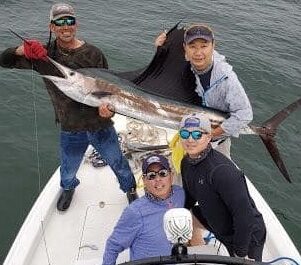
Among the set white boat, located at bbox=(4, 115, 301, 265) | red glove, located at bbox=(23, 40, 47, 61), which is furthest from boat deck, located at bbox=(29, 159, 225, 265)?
red glove, located at bbox=(23, 40, 47, 61)

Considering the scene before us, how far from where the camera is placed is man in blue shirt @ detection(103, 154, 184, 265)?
3.19 meters

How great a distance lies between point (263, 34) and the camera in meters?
12.2

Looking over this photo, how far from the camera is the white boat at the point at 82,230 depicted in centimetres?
411

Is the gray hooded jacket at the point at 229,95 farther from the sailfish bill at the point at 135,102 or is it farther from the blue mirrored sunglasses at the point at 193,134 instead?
the blue mirrored sunglasses at the point at 193,134

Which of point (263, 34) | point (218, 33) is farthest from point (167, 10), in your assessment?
point (263, 34)

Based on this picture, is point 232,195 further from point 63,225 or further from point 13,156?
point 13,156

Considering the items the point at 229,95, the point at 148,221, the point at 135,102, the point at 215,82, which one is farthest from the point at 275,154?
the point at 148,221

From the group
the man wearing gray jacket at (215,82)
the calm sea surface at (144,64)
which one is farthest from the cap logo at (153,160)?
the calm sea surface at (144,64)

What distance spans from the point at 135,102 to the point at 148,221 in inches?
55.4

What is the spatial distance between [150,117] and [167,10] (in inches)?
368

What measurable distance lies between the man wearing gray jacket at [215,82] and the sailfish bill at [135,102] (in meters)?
0.10

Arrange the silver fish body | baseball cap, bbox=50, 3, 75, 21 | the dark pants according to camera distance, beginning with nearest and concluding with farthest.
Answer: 1. baseball cap, bbox=50, 3, 75, 21
2. the silver fish body
3. the dark pants

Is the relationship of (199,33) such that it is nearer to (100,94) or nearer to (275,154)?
(100,94)

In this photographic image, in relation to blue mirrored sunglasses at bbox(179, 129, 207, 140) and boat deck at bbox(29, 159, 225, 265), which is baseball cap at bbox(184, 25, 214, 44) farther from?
boat deck at bbox(29, 159, 225, 265)
